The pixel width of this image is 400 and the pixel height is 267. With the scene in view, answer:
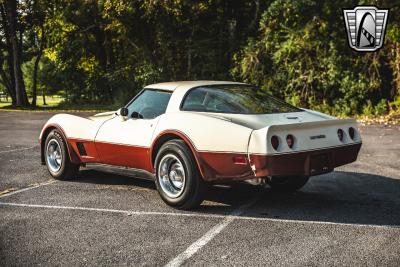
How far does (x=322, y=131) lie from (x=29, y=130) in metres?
11.4

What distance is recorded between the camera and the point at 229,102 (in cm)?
575

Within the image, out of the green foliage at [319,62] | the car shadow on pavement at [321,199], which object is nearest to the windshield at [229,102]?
the car shadow on pavement at [321,199]

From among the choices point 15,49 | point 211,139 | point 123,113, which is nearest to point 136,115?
point 123,113

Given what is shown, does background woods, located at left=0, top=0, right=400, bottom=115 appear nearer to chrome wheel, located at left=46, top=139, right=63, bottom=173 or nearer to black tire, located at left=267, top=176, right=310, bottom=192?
black tire, located at left=267, top=176, right=310, bottom=192

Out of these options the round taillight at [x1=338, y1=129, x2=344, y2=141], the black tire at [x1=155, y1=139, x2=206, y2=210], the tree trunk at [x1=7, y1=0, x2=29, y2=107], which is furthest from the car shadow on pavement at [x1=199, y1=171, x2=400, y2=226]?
the tree trunk at [x1=7, y1=0, x2=29, y2=107]

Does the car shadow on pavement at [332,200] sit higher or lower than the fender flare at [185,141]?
lower

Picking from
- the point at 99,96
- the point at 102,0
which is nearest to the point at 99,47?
the point at 99,96

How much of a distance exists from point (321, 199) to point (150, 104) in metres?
2.30

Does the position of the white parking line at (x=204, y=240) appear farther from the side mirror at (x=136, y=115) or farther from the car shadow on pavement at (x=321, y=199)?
the side mirror at (x=136, y=115)

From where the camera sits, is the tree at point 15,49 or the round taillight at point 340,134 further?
the tree at point 15,49

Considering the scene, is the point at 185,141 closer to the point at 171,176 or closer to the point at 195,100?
the point at 171,176

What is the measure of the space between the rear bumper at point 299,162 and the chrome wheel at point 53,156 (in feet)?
11.2

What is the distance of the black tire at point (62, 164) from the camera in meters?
7.12

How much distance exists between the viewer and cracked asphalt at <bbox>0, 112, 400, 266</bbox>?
4113 millimetres
